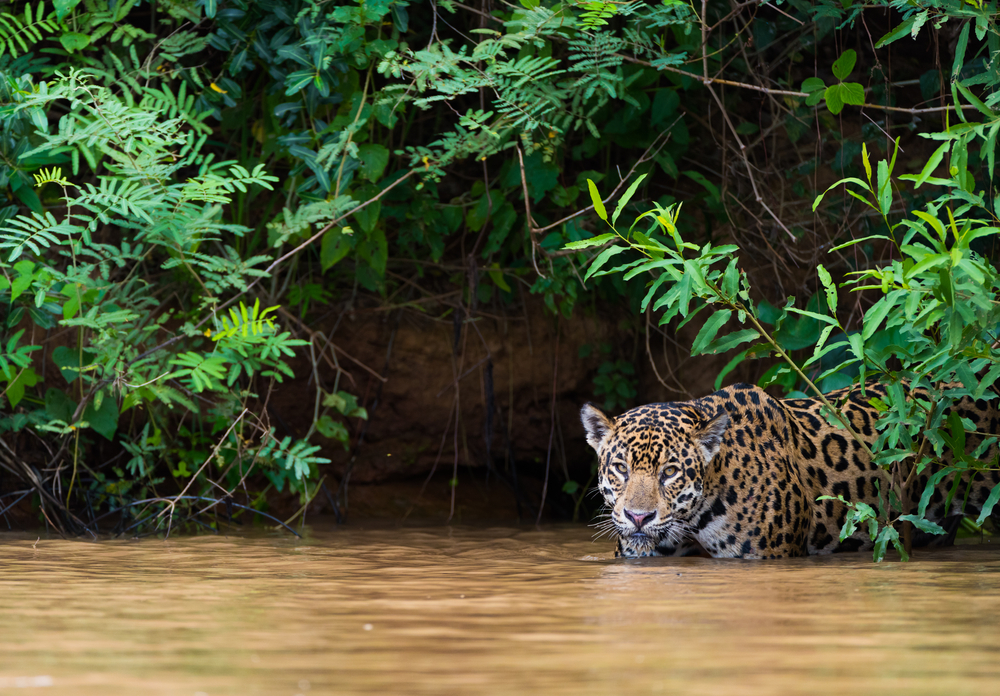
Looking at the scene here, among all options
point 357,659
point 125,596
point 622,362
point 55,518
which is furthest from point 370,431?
point 357,659

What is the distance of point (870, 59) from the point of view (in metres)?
6.79

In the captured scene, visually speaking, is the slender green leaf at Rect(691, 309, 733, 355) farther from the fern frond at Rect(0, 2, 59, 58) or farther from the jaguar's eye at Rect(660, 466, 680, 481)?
the fern frond at Rect(0, 2, 59, 58)

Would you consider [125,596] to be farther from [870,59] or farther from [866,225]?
[870,59]

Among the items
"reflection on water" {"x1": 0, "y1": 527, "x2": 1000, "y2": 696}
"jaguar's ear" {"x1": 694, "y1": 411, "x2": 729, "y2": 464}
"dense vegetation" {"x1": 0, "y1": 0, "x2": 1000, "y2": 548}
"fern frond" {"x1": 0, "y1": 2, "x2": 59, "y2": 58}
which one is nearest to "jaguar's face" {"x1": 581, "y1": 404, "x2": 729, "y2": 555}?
"jaguar's ear" {"x1": 694, "y1": 411, "x2": 729, "y2": 464}

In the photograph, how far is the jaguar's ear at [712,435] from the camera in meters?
4.50

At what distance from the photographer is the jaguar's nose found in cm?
430

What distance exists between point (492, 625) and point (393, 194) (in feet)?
12.3

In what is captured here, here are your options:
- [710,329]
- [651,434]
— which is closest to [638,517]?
[651,434]

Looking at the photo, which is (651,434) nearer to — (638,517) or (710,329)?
(638,517)

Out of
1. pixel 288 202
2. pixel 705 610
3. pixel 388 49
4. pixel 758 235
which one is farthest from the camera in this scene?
pixel 758 235

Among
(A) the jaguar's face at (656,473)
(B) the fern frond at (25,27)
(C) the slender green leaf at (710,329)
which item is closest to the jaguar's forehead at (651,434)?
(A) the jaguar's face at (656,473)

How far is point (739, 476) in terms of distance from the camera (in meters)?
4.55

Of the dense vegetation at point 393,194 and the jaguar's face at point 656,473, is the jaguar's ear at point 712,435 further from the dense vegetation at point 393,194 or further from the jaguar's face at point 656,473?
the dense vegetation at point 393,194

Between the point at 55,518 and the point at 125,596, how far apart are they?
246cm
